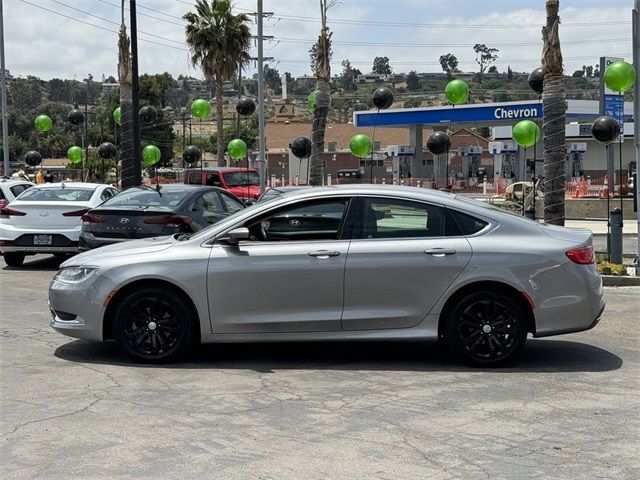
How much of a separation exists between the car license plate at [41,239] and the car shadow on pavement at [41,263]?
58 centimetres

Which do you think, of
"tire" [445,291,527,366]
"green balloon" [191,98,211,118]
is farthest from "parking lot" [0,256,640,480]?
"green balloon" [191,98,211,118]

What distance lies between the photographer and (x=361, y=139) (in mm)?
30219

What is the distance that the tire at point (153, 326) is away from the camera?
7.59m

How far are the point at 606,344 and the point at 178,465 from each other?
17.1ft

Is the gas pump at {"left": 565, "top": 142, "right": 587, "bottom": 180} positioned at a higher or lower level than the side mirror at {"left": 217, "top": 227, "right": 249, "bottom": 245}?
higher

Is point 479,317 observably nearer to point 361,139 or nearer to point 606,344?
point 606,344

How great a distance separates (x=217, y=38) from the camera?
1729 inches

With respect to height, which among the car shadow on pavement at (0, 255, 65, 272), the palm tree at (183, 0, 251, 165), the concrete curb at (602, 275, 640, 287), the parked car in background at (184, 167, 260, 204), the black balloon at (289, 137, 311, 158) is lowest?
the concrete curb at (602, 275, 640, 287)

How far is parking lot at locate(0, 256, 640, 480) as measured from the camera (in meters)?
5.20

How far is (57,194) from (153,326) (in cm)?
874

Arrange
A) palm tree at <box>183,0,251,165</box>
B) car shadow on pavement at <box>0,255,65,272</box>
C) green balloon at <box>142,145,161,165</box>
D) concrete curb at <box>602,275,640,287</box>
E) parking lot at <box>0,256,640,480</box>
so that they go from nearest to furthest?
parking lot at <box>0,256,640,480</box>, concrete curb at <box>602,275,640,287</box>, car shadow on pavement at <box>0,255,65,272</box>, green balloon at <box>142,145,161,165</box>, palm tree at <box>183,0,251,165</box>

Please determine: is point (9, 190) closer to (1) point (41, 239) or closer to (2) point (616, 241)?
(1) point (41, 239)

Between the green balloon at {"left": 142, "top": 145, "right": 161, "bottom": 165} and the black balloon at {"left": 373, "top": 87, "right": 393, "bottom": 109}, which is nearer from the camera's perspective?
the black balloon at {"left": 373, "top": 87, "right": 393, "bottom": 109}

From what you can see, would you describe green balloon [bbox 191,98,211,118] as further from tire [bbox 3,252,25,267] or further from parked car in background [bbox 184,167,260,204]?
tire [bbox 3,252,25,267]
